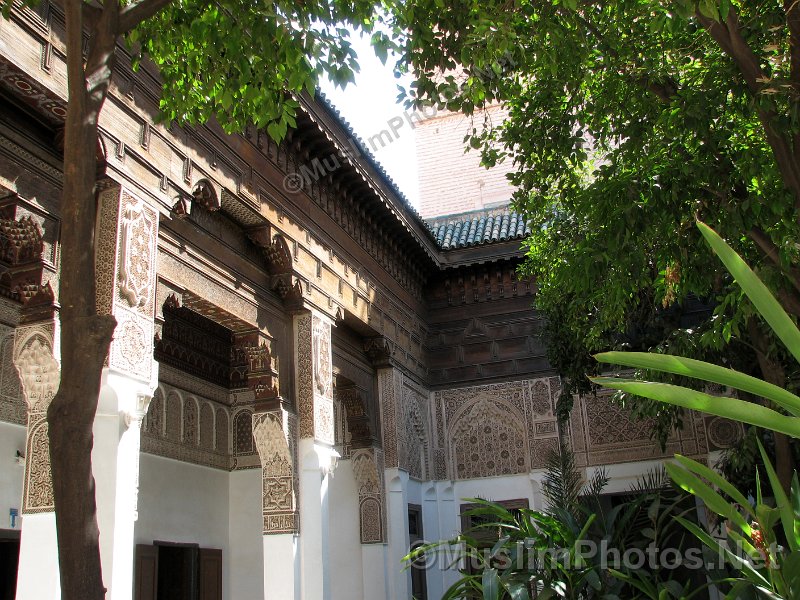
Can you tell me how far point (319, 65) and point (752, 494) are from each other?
715 cm

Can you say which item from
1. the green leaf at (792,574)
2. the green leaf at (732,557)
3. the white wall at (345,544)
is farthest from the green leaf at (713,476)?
the white wall at (345,544)

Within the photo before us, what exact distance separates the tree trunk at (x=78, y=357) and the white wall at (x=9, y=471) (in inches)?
206

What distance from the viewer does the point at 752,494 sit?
29.1 ft

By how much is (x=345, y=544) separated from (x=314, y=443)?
2.80 meters

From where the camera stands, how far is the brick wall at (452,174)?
59.5ft

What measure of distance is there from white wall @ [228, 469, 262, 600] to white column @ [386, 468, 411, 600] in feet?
5.10

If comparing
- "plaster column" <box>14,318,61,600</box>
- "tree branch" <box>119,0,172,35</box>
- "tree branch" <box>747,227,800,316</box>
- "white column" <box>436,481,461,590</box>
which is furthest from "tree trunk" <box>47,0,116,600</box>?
"white column" <box>436,481,461,590</box>

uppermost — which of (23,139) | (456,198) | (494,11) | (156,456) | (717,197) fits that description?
(456,198)

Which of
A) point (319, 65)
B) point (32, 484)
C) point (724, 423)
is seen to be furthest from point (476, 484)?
point (319, 65)

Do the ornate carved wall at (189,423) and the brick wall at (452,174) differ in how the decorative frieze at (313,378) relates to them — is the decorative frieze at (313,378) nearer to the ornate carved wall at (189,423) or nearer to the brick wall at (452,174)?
the ornate carved wall at (189,423)

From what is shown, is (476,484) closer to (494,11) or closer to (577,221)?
(577,221)

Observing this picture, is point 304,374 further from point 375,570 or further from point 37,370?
point 37,370

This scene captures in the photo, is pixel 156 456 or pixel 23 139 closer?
pixel 23 139

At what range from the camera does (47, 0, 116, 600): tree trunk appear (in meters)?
2.29
